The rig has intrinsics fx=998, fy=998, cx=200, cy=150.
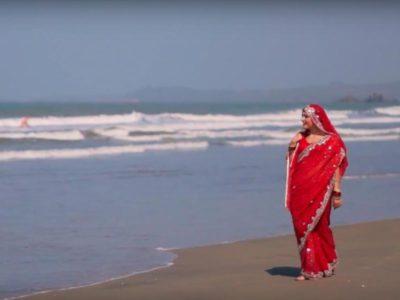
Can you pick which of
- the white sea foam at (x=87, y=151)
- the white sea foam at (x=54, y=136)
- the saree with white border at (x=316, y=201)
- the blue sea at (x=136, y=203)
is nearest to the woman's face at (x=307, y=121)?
the saree with white border at (x=316, y=201)

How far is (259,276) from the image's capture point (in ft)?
22.6

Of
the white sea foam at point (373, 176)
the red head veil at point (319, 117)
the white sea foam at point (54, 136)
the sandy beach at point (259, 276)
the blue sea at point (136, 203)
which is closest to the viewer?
the sandy beach at point (259, 276)

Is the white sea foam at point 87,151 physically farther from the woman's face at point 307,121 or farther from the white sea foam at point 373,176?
the woman's face at point 307,121

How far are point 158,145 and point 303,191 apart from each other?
679 inches

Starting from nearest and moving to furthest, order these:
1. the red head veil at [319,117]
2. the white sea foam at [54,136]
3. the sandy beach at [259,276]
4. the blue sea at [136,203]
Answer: the sandy beach at [259,276] < the red head veil at [319,117] < the blue sea at [136,203] < the white sea foam at [54,136]

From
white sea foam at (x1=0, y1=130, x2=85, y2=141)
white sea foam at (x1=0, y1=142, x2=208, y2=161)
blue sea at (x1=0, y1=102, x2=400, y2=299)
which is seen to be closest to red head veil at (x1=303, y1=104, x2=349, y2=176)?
blue sea at (x1=0, y1=102, x2=400, y2=299)

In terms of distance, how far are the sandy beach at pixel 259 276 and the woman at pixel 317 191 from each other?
0.15m

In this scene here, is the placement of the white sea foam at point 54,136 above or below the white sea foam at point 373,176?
above

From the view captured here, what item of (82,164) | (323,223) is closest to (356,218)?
(323,223)

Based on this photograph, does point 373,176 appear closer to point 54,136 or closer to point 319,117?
point 319,117

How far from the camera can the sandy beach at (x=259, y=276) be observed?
633 cm

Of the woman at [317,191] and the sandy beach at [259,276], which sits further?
the woman at [317,191]

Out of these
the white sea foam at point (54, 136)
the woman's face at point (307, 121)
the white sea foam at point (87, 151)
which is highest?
the woman's face at point (307, 121)

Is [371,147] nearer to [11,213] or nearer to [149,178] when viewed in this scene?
[149,178]
